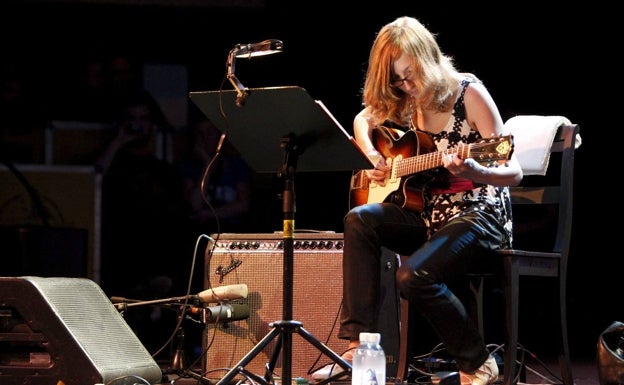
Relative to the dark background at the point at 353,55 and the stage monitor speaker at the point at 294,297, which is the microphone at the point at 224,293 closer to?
the stage monitor speaker at the point at 294,297

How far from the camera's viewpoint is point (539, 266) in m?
3.43

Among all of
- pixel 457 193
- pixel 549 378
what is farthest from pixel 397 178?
pixel 549 378

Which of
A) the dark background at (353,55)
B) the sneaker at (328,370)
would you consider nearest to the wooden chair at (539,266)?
the sneaker at (328,370)

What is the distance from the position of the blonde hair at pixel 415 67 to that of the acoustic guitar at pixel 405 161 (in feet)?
0.44

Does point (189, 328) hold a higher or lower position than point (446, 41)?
lower

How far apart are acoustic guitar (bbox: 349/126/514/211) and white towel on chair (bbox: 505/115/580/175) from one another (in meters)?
0.50

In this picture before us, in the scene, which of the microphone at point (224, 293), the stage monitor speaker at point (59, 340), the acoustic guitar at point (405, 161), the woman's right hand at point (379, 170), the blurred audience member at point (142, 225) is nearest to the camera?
the stage monitor speaker at point (59, 340)

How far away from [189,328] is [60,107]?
1.70 m

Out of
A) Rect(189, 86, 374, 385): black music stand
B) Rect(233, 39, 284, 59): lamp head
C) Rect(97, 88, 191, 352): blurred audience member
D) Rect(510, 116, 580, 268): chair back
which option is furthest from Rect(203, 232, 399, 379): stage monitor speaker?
Rect(97, 88, 191, 352): blurred audience member

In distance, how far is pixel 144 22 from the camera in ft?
20.0

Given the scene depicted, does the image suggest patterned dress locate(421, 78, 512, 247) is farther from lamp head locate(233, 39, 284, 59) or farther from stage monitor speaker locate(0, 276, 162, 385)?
stage monitor speaker locate(0, 276, 162, 385)

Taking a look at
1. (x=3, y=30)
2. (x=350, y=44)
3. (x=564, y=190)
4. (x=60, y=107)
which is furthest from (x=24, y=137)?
(x=564, y=190)

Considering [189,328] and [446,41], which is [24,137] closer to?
[189,328]

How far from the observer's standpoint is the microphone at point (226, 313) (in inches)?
148
